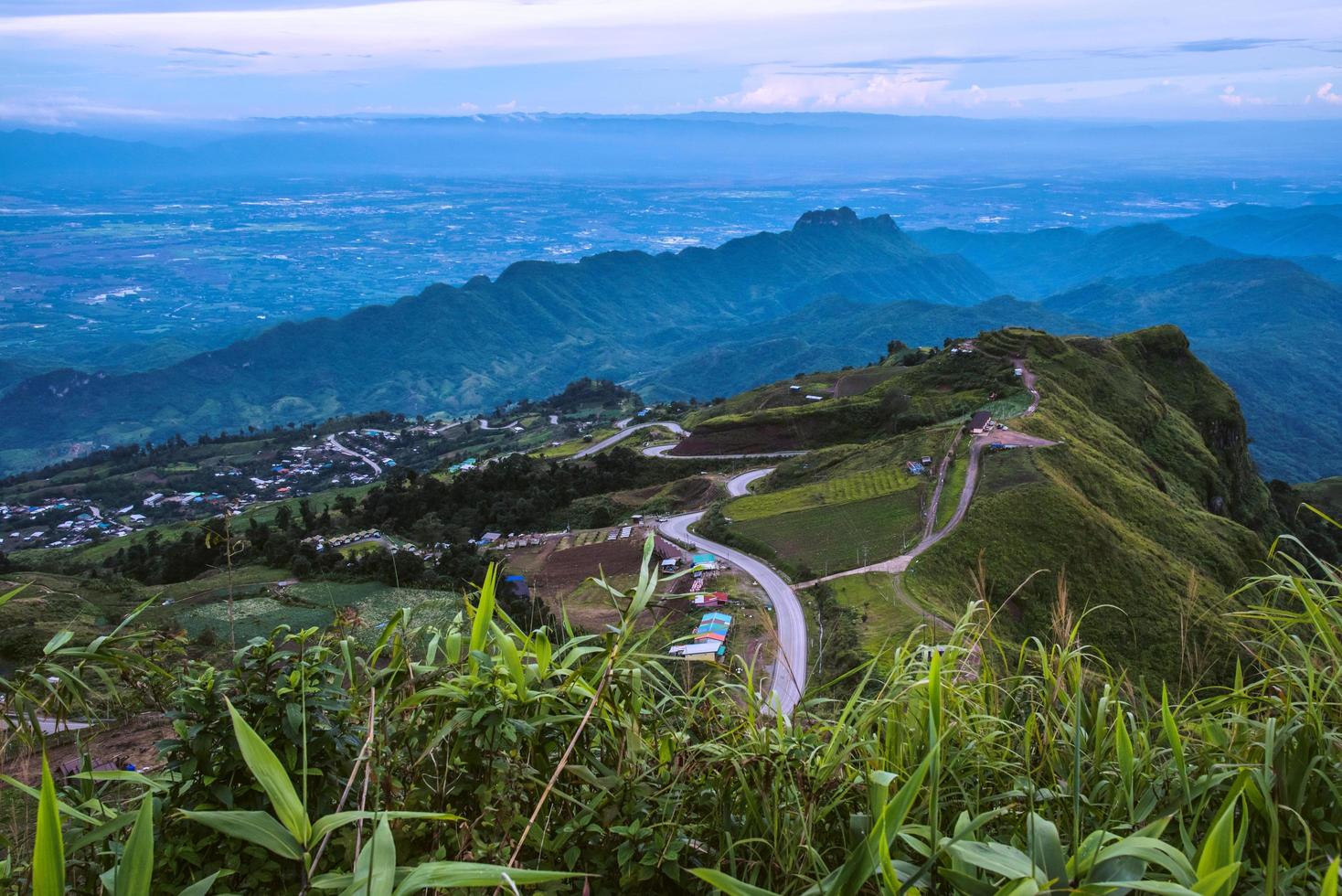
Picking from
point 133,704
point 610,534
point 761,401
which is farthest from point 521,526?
point 133,704

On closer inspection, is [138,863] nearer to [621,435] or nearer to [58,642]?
[58,642]

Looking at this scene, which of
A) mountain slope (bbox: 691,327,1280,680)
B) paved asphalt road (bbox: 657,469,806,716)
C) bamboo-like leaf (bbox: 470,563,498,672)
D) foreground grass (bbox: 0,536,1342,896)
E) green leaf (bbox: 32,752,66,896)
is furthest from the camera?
mountain slope (bbox: 691,327,1280,680)

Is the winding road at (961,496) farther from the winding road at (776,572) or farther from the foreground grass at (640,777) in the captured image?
the foreground grass at (640,777)

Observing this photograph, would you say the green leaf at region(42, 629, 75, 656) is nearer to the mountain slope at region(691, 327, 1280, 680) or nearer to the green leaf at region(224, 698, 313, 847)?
the green leaf at region(224, 698, 313, 847)

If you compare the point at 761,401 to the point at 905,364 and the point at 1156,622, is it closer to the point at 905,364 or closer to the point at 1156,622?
the point at 905,364

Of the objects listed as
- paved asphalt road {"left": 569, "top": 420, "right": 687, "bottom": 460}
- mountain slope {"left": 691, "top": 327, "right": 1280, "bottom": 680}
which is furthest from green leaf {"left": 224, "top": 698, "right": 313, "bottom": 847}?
paved asphalt road {"left": 569, "top": 420, "right": 687, "bottom": 460}

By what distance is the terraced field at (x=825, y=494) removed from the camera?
47.2 meters

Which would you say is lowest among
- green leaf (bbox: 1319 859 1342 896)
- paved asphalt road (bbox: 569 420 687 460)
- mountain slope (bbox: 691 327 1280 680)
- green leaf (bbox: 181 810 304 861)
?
paved asphalt road (bbox: 569 420 687 460)

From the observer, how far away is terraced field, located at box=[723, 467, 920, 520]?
47.2 meters

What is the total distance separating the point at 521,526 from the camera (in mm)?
56219

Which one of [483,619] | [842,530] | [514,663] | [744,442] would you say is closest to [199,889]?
[514,663]

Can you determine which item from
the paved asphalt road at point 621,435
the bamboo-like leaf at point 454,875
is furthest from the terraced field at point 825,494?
the bamboo-like leaf at point 454,875

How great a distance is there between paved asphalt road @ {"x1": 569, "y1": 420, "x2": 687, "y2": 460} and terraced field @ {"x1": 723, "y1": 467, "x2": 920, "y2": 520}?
101 ft

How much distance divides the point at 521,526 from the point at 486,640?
53651 millimetres
